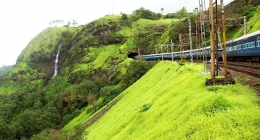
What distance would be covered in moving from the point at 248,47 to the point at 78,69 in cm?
8335

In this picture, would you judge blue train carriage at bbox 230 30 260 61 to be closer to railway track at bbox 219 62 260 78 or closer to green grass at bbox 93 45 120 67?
railway track at bbox 219 62 260 78

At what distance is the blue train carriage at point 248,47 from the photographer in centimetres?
2500

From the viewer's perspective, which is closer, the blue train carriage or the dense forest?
the blue train carriage

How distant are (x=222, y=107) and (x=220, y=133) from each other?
1.73 metres

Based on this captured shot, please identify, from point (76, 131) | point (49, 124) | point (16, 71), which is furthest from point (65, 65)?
point (76, 131)

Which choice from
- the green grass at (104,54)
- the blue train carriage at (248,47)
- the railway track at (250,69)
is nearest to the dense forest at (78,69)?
the green grass at (104,54)

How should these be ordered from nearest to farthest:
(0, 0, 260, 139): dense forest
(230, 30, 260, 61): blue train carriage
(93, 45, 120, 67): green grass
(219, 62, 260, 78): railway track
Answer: (219, 62, 260, 78): railway track
(230, 30, 260, 61): blue train carriage
(0, 0, 260, 139): dense forest
(93, 45, 120, 67): green grass

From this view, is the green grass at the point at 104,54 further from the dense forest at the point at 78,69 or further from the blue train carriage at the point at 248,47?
the blue train carriage at the point at 248,47

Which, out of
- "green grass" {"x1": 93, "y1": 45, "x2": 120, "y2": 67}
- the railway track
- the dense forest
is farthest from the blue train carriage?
"green grass" {"x1": 93, "y1": 45, "x2": 120, "y2": 67}

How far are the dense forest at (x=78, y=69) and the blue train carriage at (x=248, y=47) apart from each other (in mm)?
19681

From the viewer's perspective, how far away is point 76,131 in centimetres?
2888

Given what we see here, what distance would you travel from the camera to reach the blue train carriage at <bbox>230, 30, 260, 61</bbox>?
25.0m

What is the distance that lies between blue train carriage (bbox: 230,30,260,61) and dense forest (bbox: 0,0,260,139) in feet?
64.6

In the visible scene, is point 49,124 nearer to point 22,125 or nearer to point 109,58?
point 22,125
